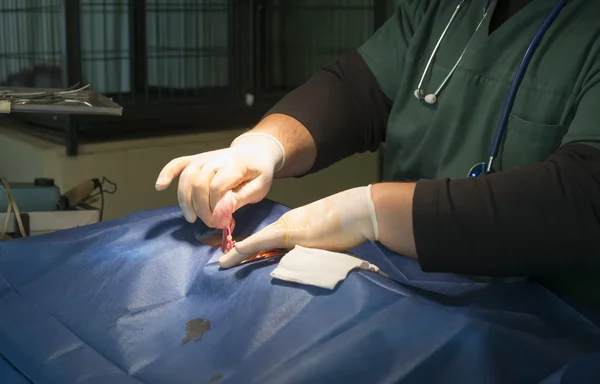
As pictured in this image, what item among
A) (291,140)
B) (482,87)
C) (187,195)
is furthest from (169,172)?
(482,87)

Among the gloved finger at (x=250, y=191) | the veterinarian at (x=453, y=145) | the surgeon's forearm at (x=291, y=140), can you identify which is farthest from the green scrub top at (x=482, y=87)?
the gloved finger at (x=250, y=191)

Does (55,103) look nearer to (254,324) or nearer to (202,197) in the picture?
(202,197)

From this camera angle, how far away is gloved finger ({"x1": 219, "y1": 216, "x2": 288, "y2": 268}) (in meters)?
0.85

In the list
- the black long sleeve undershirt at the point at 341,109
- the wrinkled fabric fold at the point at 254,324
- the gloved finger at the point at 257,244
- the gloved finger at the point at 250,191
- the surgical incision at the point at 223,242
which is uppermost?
the black long sleeve undershirt at the point at 341,109

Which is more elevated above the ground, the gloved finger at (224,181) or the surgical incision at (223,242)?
the gloved finger at (224,181)

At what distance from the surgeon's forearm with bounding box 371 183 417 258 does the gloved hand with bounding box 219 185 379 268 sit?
0.4 inches

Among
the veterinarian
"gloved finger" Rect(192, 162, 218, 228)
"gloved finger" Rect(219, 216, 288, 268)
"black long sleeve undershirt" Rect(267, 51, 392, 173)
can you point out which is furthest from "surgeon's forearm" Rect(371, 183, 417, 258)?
"black long sleeve undershirt" Rect(267, 51, 392, 173)

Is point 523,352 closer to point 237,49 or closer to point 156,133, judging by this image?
point 156,133

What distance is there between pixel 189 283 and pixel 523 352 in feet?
1.24

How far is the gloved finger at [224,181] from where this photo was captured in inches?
38.0

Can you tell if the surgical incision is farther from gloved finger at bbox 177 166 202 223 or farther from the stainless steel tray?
the stainless steel tray

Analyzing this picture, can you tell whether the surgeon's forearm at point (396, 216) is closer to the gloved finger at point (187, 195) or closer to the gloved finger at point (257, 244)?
the gloved finger at point (257, 244)

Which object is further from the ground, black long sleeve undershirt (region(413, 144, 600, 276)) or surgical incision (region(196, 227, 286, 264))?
black long sleeve undershirt (region(413, 144, 600, 276))

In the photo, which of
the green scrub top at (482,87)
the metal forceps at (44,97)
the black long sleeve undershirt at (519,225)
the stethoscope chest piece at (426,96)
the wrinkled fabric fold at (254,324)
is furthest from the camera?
the metal forceps at (44,97)
